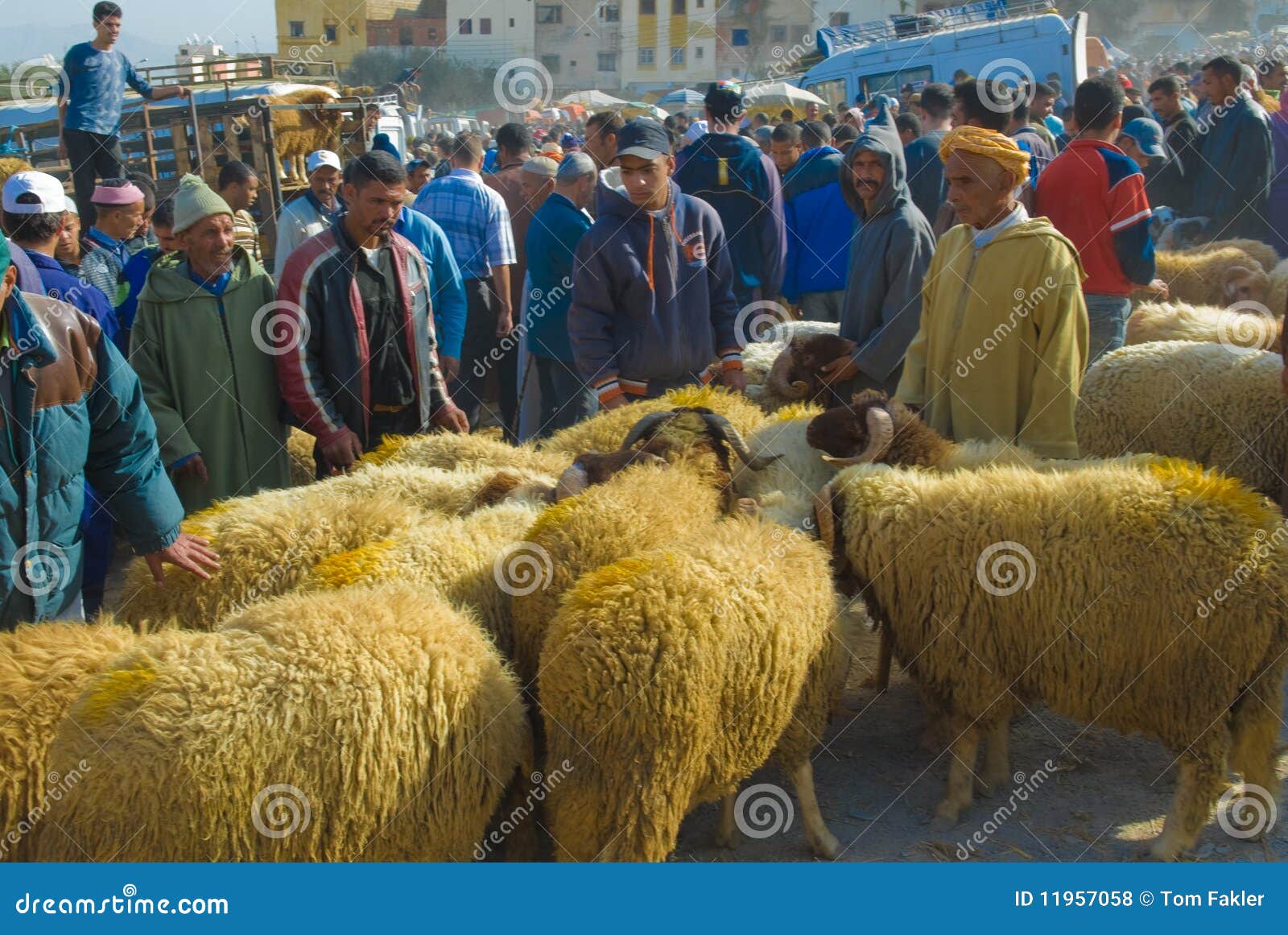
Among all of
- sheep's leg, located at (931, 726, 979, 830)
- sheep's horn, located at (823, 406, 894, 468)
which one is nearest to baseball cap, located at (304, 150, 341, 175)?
sheep's horn, located at (823, 406, 894, 468)

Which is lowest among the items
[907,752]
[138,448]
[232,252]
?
[907,752]

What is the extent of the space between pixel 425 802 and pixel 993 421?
2653 mm

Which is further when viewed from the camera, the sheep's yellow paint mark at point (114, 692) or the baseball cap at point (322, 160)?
the baseball cap at point (322, 160)

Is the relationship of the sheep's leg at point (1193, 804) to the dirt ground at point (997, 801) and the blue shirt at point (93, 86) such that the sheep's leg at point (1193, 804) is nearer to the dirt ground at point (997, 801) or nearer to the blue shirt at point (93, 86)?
the dirt ground at point (997, 801)

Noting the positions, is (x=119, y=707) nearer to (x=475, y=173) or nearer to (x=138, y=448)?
(x=138, y=448)

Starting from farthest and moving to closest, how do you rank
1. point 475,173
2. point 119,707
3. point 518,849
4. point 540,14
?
point 540,14 < point 475,173 < point 518,849 < point 119,707

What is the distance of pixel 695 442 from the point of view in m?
4.03

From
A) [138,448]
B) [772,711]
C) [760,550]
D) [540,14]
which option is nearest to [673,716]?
[772,711]

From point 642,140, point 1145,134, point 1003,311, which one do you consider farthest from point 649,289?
point 1145,134

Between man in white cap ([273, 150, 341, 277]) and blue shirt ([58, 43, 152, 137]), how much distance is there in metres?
3.69

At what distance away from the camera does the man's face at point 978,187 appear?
3.96 meters

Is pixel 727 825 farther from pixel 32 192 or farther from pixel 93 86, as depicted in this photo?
pixel 93 86

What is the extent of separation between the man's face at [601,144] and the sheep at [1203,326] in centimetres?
358

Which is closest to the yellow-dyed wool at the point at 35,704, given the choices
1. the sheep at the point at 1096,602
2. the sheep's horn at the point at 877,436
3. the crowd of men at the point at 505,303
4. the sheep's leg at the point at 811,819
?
the crowd of men at the point at 505,303
